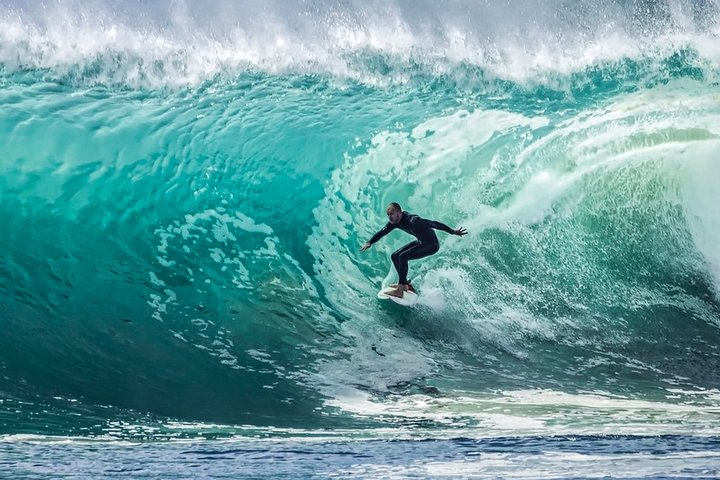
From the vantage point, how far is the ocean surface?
6164mm

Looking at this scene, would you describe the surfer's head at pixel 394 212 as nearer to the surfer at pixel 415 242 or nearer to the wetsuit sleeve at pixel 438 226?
the surfer at pixel 415 242

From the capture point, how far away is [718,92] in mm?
10828

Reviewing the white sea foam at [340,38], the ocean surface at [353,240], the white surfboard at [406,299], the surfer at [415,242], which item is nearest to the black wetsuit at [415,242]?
the surfer at [415,242]

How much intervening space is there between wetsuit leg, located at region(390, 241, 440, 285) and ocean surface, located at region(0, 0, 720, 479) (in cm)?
39

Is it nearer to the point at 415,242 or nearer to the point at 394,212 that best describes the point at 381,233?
the point at 394,212

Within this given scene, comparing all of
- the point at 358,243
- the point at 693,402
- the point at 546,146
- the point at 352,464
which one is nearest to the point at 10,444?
the point at 352,464

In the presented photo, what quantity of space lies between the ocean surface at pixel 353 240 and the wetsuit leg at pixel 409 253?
1.28 feet

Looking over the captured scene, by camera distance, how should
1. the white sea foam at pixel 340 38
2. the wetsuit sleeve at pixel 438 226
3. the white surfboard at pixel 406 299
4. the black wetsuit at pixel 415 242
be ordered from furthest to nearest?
the white sea foam at pixel 340 38, the white surfboard at pixel 406 299, the black wetsuit at pixel 415 242, the wetsuit sleeve at pixel 438 226

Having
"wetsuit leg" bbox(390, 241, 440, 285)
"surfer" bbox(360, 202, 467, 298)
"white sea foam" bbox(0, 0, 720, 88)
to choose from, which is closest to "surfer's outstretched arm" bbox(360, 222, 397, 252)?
"surfer" bbox(360, 202, 467, 298)

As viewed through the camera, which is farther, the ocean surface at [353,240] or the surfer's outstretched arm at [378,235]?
the surfer's outstretched arm at [378,235]

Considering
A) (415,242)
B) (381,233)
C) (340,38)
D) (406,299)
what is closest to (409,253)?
(415,242)

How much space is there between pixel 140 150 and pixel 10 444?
4.49 meters

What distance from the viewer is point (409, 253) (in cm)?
823

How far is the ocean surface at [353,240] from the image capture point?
20.2 ft
